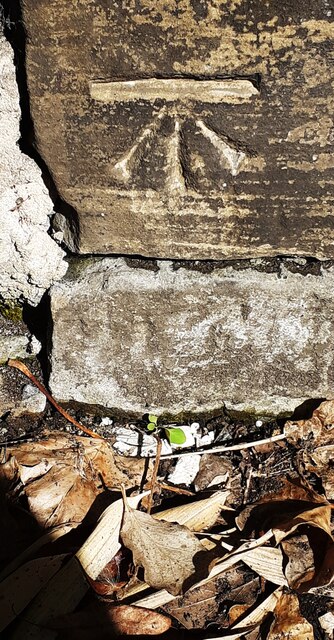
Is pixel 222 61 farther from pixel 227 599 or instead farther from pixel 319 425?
pixel 227 599

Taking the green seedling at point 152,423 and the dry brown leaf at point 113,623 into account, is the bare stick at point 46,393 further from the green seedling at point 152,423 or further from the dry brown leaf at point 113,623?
the dry brown leaf at point 113,623

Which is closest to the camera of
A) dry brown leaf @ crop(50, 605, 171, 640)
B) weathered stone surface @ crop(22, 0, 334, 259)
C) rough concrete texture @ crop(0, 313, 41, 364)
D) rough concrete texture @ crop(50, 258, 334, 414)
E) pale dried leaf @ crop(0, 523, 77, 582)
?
weathered stone surface @ crop(22, 0, 334, 259)

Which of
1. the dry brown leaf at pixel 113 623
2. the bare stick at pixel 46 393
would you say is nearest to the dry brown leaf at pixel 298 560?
the dry brown leaf at pixel 113 623

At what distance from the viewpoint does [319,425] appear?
201 cm

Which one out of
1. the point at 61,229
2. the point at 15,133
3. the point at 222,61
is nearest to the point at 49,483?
the point at 61,229

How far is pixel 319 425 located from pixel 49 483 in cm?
70

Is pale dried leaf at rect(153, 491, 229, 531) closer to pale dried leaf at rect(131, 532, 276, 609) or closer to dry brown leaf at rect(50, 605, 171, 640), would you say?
pale dried leaf at rect(131, 532, 276, 609)

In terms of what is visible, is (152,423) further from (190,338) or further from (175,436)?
(190,338)

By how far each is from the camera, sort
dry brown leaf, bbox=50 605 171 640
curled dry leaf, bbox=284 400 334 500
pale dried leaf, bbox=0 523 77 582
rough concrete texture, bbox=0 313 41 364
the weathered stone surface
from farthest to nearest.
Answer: rough concrete texture, bbox=0 313 41 364, curled dry leaf, bbox=284 400 334 500, pale dried leaf, bbox=0 523 77 582, dry brown leaf, bbox=50 605 171 640, the weathered stone surface

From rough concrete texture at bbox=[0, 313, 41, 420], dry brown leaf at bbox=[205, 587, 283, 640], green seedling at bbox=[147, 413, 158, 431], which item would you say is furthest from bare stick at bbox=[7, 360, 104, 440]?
dry brown leaf at bbox=[205, 587, 283, 640]

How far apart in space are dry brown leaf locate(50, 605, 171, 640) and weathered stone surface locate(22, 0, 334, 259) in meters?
0.80

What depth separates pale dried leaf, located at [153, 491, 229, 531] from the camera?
1.86 metres

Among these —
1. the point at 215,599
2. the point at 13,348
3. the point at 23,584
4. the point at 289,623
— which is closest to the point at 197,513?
the point at 215,599

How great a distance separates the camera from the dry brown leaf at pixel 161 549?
1711 mm
